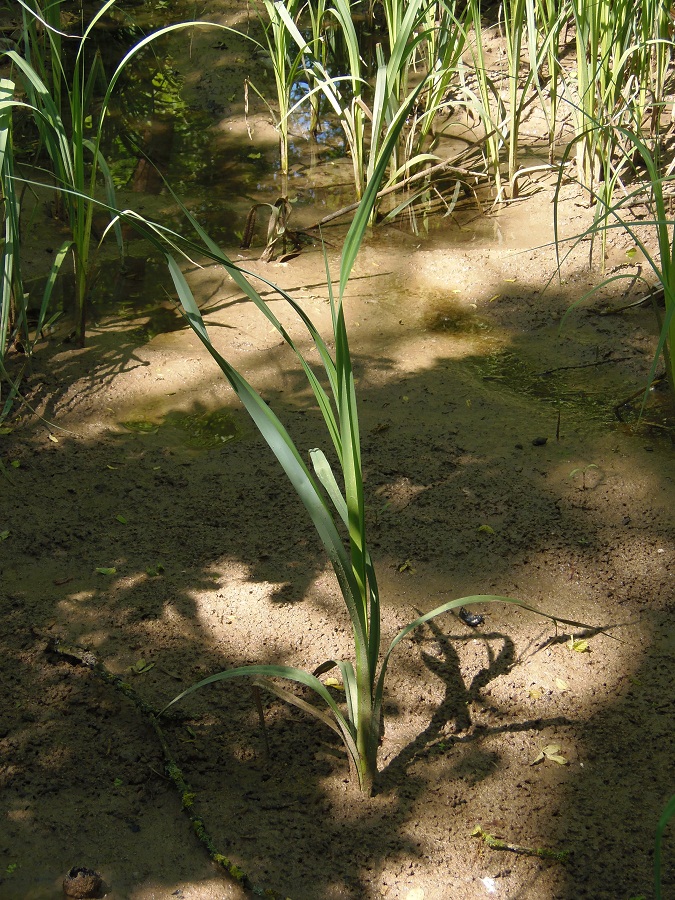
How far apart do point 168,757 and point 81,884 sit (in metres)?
0.28

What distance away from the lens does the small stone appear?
1388mm

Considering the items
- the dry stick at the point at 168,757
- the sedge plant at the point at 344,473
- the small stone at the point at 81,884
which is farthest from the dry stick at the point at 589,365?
the small stone at the point at 81,884

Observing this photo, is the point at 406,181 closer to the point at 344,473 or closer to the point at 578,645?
the point at 578,645

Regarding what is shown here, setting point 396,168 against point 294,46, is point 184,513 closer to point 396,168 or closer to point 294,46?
point 396,168

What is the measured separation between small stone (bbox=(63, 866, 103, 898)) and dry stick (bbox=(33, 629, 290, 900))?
178 millimetres

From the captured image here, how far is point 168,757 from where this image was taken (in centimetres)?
163

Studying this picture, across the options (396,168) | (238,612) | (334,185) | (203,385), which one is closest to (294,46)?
(334,185)

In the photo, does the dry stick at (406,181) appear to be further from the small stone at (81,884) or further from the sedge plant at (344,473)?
the small stone at (81,884)

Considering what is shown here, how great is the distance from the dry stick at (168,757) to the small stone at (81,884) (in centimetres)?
18

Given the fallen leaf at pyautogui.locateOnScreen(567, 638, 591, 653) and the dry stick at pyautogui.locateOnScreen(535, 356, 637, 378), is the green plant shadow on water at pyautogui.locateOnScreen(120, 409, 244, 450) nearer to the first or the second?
the dry stick at pyautogui.locateOnScreen(535, 356, 637, 378)

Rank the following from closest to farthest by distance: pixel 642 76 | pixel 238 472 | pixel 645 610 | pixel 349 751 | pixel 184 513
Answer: pixel 349 751 → pixel 645 610 → pixel 184 513 → pixel 238 472 → pixel 642 76

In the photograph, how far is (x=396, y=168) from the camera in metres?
4.01

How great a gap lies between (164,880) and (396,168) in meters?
3.29

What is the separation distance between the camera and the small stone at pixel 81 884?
4.55ft
